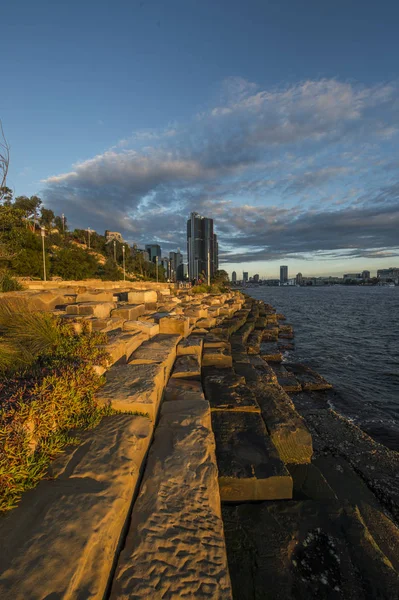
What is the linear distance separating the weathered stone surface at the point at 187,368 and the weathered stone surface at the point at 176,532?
5.90 feet

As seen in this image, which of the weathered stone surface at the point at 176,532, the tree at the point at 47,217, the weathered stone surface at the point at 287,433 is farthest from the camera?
the tree at the point at 47,217

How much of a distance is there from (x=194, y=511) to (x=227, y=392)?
7.02 ft

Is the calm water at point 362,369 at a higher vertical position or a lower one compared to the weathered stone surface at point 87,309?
lower

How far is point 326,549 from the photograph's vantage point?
1886mm

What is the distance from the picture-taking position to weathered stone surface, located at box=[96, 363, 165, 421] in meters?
2.69

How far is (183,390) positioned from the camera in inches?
141

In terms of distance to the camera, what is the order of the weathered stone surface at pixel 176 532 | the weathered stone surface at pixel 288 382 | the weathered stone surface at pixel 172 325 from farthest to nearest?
the weathered stone surface at pixel 288 382
the weathered stone surface at pixel 172 325
the weathered stone surface at pixel 176 532

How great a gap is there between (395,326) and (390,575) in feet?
86.0

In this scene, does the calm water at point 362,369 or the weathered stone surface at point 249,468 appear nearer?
the weathered stone surface at point 249,468

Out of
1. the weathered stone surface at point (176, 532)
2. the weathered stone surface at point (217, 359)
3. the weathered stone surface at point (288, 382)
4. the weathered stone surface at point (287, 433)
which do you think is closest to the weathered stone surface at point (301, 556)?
the weathered stone surface at point (176, 532)

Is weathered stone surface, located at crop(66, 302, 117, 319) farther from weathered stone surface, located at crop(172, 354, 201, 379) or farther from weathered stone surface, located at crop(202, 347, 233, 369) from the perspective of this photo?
weathered stone surface, located at crop(202, 347, 233, 369)

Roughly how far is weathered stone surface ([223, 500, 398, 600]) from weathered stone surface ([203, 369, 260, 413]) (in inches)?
48.8

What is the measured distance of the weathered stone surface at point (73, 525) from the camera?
1.17 m

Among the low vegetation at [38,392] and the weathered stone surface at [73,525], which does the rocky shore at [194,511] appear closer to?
the weathered stone surface at [73,525]
